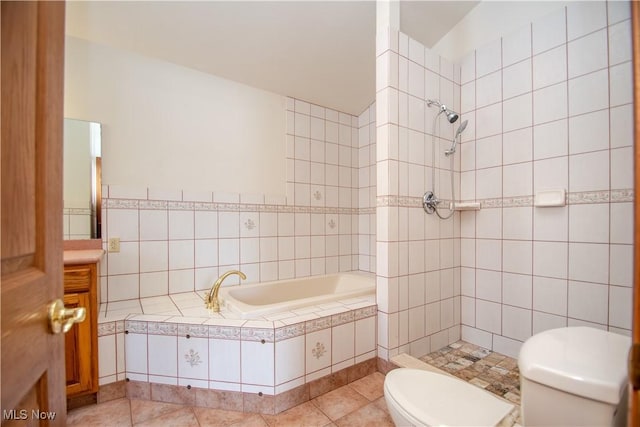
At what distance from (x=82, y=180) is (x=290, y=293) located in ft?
5.62

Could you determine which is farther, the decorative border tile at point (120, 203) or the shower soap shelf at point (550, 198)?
the decorative border tile at point (120, 203)

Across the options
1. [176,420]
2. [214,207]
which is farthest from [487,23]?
[176,420]

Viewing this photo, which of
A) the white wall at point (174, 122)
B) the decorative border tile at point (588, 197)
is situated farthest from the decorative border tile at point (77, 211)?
the decorative border tile at point (588, 197)

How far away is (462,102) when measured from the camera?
2.13 m

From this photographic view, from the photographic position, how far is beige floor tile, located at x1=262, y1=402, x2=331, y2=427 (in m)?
1.37

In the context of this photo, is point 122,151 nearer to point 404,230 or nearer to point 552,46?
point 404,230

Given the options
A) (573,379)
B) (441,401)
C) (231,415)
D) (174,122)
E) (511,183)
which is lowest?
(231,415)

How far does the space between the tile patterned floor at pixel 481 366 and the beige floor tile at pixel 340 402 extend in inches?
20.9

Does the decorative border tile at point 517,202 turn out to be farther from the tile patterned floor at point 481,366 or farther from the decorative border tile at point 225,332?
the decorative border tile at point 225,332

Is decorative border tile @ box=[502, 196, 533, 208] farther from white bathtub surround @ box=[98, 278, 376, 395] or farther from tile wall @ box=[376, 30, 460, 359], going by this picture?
white bathtub surround @ box=[98, 278, 376, 395]

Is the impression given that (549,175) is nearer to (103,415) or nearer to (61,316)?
(61,316)

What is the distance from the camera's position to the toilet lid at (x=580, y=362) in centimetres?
75

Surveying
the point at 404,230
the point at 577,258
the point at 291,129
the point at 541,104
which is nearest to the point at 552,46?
the point at 541,104

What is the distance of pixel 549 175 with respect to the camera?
170cm
